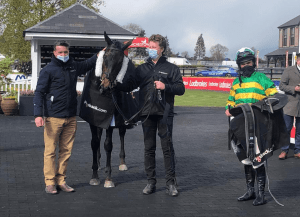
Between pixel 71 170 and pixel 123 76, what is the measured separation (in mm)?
2502

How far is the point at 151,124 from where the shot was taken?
6402 millimetres

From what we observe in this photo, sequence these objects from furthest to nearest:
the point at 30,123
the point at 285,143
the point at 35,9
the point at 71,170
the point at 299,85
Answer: the point at 35,9 → the point at 30,123 → the point at 299,85 → the point at 71,170 → the point at 285,143

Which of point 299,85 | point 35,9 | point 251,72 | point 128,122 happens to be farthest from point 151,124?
point 35,9

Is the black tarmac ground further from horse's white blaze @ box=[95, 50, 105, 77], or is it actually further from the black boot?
horse's white blaze @ box=[95, 50, 105, 77]

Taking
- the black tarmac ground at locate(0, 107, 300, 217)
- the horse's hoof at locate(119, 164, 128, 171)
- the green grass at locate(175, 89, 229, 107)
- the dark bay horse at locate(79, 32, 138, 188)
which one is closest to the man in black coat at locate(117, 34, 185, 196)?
the dark bay horse at locate(79, 32, 138, 188)

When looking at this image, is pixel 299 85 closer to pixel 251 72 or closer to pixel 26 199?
pixel 251 72

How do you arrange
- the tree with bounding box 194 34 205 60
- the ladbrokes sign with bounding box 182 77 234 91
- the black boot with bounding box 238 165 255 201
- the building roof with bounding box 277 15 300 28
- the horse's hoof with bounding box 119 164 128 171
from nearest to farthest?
1. the black boot with bounding box 238 165 255 201
2. the horse's hoof with bounding box 119 164 128 171
3. the ladbrokes sign with bounding box 182 77 234 91
4. the building roof with bounding box 277 15 300 28
5. the tree with bounding box 194 34 205 60

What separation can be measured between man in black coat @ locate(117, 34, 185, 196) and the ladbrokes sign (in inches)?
1102

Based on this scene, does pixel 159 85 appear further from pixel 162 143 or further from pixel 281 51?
pixel 281 51

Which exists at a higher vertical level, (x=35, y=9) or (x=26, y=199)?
(x=35, y=9)

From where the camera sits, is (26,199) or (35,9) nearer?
(26,199)

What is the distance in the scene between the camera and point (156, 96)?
6227 millimetres

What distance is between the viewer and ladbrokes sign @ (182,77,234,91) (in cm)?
3456

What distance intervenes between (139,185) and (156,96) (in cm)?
152
